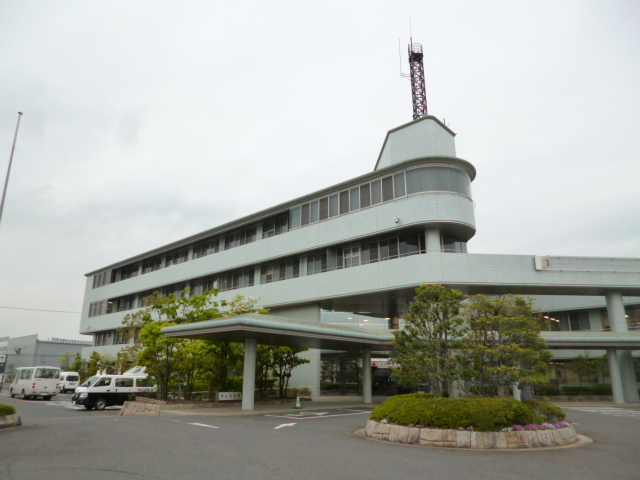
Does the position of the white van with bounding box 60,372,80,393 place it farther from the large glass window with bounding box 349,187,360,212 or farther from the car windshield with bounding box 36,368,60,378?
the large glass window with bounding box 349,187,360,212

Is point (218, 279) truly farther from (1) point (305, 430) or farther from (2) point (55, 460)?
(2) point (55, 460)

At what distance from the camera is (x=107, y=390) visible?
78.9ft

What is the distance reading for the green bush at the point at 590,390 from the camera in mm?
32562

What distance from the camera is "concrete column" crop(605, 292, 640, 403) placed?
93.1 ft

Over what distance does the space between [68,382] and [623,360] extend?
45.2 m

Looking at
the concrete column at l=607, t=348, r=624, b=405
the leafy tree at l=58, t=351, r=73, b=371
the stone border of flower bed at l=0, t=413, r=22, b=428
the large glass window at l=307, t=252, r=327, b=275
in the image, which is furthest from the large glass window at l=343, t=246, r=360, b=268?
the leafy tree at l=58, t=351, r=73, b=371

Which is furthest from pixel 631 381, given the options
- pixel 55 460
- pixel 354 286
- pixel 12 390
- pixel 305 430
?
pixel 12 390

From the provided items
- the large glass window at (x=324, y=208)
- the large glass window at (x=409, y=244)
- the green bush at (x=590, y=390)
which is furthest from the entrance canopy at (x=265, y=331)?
the green bush at (x=590, y=390)

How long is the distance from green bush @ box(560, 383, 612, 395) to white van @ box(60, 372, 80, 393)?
4159 centimetres

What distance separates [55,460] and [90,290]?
57213 millimetres

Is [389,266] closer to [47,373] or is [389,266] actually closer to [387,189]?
[387,189]

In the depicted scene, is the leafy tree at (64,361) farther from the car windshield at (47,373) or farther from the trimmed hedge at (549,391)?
the trimmed hedge at (549,391)

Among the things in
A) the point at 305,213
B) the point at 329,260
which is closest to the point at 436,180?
the point at 329,260

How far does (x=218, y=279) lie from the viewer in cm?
4259
